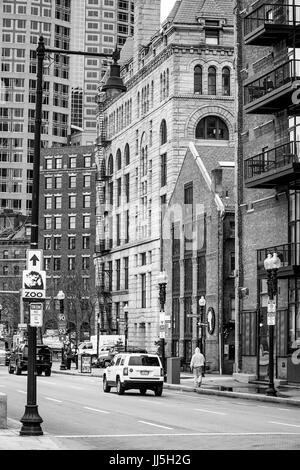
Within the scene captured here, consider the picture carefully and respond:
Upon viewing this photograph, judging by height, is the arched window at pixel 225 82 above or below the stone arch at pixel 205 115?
above

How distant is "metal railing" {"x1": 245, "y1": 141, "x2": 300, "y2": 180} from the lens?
45.1 meters

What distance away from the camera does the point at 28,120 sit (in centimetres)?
19025

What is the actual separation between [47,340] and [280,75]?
2406 inches

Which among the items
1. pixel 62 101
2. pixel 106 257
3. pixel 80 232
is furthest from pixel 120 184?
pixel 62 101

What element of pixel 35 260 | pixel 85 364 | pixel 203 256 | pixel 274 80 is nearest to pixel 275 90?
pixel 274 80

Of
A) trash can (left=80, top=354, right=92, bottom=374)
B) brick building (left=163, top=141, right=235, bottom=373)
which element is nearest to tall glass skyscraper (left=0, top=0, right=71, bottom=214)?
brick building (left=163, top=141, right=235, bottom=373)

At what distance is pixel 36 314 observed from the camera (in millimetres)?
20984

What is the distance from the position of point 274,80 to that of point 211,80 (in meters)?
33.3

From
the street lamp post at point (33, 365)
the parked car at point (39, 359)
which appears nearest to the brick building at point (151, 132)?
the parked car at point (39, 359)

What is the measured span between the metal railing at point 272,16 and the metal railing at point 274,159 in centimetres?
564

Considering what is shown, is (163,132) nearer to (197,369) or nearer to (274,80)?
(274,80)

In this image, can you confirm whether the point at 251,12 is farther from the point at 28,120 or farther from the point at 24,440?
the point at 28,120

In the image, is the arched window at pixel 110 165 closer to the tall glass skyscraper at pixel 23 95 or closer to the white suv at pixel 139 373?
the white suv at pixel 139 373

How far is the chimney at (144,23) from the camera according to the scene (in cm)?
9119
